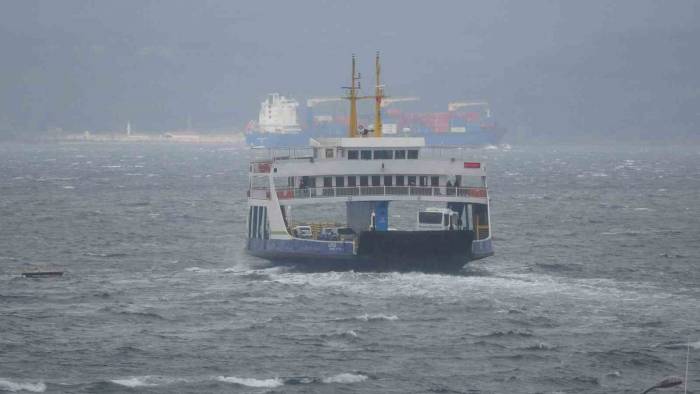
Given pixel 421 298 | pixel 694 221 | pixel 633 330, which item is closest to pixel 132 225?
pixel 694 221

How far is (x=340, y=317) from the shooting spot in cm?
4781

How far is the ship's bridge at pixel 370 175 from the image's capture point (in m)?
59.0

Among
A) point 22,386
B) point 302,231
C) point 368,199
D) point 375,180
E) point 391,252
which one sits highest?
point 375,180

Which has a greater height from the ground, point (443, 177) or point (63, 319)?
point (443, 177)

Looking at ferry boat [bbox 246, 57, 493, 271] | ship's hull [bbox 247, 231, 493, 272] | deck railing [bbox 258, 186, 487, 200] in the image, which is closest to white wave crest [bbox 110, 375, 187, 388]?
ship's hull [bbox 247, 231, 493, 272]

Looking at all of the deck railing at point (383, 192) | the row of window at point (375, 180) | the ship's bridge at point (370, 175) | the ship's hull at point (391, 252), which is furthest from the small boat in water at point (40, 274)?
the row of window at point (375, 180)

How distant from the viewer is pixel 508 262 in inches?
2539

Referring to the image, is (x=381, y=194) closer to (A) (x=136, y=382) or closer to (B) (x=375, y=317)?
(B) (x=375, y=317)

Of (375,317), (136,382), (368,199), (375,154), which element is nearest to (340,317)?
(375,317)

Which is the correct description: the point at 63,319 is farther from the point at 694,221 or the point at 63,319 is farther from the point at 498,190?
the point at 498,190

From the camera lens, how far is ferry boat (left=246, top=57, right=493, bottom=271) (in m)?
57.0

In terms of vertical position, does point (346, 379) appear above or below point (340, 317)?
below

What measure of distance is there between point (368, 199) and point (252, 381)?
68.0 feet

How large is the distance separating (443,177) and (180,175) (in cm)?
11050
